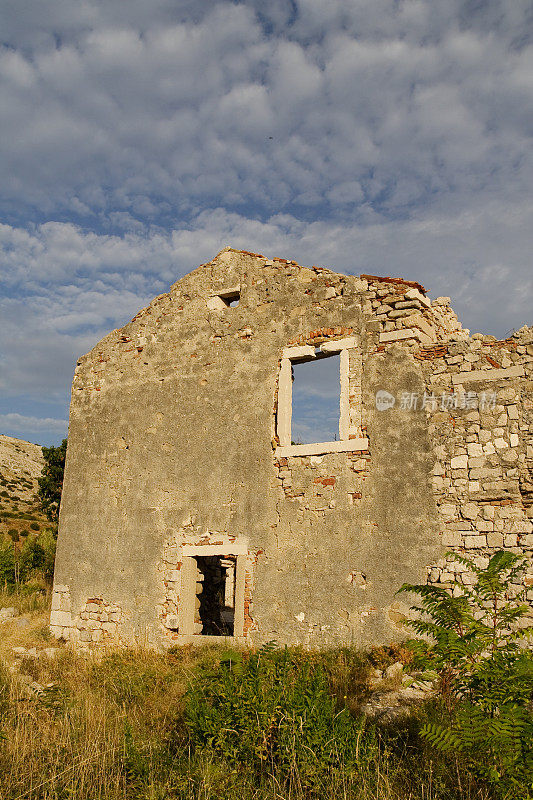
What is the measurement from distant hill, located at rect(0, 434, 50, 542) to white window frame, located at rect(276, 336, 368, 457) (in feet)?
62.5

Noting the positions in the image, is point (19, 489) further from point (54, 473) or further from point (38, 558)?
point (38, 558)

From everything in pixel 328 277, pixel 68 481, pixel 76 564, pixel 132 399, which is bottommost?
pixel 76 564

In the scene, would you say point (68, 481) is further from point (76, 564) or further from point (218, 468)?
point (218, 468)

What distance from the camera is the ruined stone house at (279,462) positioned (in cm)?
765

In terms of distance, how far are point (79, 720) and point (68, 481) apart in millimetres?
6628

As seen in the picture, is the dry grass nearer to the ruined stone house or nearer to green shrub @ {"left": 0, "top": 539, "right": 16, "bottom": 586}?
the ruined stone house

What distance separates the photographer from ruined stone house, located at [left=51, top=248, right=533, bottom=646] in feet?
25.1

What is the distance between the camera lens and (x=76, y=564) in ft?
36.7

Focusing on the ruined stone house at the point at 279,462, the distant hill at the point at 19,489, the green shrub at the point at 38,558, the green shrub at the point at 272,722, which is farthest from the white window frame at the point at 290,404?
the distant hill at the point at 19,489

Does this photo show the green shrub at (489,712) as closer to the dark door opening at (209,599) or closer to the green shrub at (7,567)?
the dark door opening at (209,599)

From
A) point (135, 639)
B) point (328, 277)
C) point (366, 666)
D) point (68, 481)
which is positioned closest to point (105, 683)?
point (135, 639)

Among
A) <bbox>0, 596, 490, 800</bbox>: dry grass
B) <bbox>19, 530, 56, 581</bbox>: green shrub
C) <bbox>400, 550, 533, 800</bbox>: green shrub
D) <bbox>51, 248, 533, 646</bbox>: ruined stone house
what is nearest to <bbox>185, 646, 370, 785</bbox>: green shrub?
<bbox>0, 596, 490, 800</bbox>: dry grass

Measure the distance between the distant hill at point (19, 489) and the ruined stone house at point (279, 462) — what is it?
15612 millimetres

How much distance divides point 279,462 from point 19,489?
36969mm
